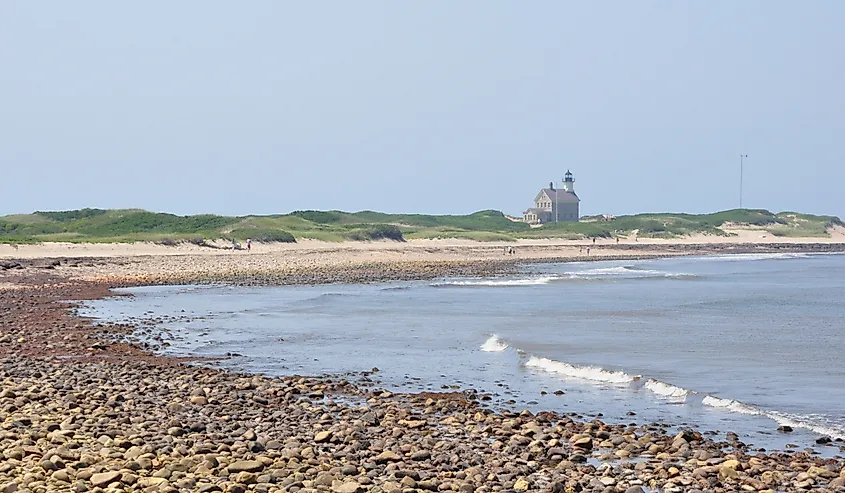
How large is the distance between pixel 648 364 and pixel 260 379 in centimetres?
711

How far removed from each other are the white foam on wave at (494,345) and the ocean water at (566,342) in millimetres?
44

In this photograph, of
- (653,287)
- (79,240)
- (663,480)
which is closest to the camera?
(663,480)

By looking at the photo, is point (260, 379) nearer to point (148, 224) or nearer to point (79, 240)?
point (79, 240)

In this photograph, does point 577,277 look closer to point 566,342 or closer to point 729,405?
point 566,342

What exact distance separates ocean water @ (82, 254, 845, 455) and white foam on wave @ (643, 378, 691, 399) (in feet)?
0.11

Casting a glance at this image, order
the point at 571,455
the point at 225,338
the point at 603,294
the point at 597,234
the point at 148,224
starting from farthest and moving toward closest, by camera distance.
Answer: the point at 597,234 → the point at 148,224 → the point at 603,294 → the point at 225,338 → the point at 571,455

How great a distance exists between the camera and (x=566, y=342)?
70.0 feet

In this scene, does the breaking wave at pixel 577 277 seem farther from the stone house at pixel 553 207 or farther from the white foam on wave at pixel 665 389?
the stone house at pixel 553 207

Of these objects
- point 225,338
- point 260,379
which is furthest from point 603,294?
point 260,379

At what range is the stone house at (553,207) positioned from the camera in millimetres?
128750

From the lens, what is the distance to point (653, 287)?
1656 inches

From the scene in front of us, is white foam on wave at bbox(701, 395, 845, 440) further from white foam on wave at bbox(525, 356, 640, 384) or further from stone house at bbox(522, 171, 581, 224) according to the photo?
stone house at bbox(522, 171, 581, 224)

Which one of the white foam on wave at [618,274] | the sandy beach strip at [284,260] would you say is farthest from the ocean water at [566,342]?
the white foam on wave at [618,274]

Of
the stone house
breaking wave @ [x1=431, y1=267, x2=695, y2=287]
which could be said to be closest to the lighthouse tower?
the stone house
